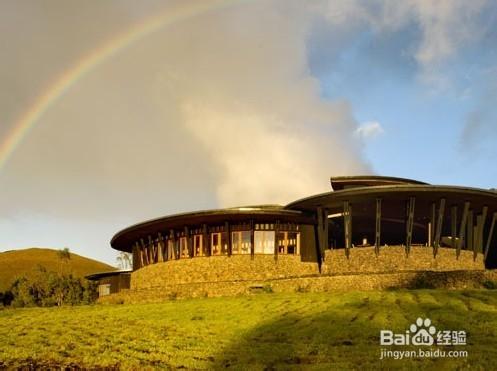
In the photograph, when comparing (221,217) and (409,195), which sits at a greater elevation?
(409,195)

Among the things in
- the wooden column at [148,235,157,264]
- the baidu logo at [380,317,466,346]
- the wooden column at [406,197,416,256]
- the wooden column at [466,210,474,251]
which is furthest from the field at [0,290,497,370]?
the wooden column at [148,235,157,264]

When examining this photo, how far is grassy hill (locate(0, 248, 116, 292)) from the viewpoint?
445 ft

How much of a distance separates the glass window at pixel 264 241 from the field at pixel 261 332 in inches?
607

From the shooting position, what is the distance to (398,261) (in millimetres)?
45938

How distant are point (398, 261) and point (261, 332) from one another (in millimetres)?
25338

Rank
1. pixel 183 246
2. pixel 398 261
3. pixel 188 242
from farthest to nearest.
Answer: pixel 183 246 → pixel 188 242 → pixel 398 261

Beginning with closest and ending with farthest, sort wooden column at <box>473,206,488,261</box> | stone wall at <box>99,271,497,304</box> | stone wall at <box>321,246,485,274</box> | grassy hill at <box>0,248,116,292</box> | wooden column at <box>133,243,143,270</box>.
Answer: stone wall at <box>99,271,497,304</box> < stone wall at <box>321,246,485,274</box> < wooden column at <box>473,206,488,261</box> < wooden column at <box>133,243,143,270</box> < grassy hill at <box>0,248,116,292</box>

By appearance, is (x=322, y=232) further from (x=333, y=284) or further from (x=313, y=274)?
(x=333, y=284)

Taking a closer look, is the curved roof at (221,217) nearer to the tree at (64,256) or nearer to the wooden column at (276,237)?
the wooden column at (276,237)

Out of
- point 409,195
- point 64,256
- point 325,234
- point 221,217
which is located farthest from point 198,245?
point 64,256

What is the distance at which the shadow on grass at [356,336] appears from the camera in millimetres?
16641

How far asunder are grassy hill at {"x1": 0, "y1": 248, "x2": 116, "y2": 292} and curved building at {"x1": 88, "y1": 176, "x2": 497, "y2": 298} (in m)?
84.8

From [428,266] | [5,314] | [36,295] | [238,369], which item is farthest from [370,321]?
[36,295]

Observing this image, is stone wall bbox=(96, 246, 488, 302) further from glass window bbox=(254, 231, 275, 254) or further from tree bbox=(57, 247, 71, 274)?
tree bbox=(57, 247, 71, 274)
